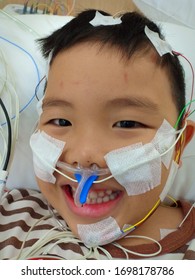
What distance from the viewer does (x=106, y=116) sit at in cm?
82

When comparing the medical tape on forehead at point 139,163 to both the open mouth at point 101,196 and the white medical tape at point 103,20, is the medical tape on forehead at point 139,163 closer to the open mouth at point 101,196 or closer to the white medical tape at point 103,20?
the open mouth at point 101,196

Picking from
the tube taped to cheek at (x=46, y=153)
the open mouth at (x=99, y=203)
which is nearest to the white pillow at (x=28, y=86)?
the tube taped to cheek at (x=46, y=153)

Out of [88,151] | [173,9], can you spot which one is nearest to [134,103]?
[88,151]

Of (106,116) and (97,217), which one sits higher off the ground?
(106,116)

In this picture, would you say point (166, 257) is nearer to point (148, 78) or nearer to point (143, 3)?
point (148, 78)

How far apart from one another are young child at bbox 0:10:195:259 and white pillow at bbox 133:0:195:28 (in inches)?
21.8

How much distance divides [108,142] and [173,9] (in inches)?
36.7

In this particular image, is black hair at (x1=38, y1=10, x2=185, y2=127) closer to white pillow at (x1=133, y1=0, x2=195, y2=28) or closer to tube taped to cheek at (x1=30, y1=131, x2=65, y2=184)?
tube taped to cheek at (x1=30, y1=131, x2=65, y2=184)

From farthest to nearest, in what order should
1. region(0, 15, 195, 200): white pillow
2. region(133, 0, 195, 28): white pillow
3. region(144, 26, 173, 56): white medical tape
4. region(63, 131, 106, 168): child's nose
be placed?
region(133, 0, 195, 28): white pillow, region(0, 15, 195, 200): white pillow, region(144, 26, 173, 56): white medical tape, region(63, 131, 106, 168): child's nose

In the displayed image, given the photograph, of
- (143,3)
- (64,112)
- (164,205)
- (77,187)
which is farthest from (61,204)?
(143,3)

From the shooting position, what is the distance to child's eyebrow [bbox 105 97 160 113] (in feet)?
2.68

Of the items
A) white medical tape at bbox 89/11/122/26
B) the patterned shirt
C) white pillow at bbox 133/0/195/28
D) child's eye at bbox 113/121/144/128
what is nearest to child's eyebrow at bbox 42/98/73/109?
child's eye at bbox 113/121/144/128

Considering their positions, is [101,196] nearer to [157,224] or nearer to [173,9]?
[157,224]

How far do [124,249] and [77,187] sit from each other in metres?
0.24
